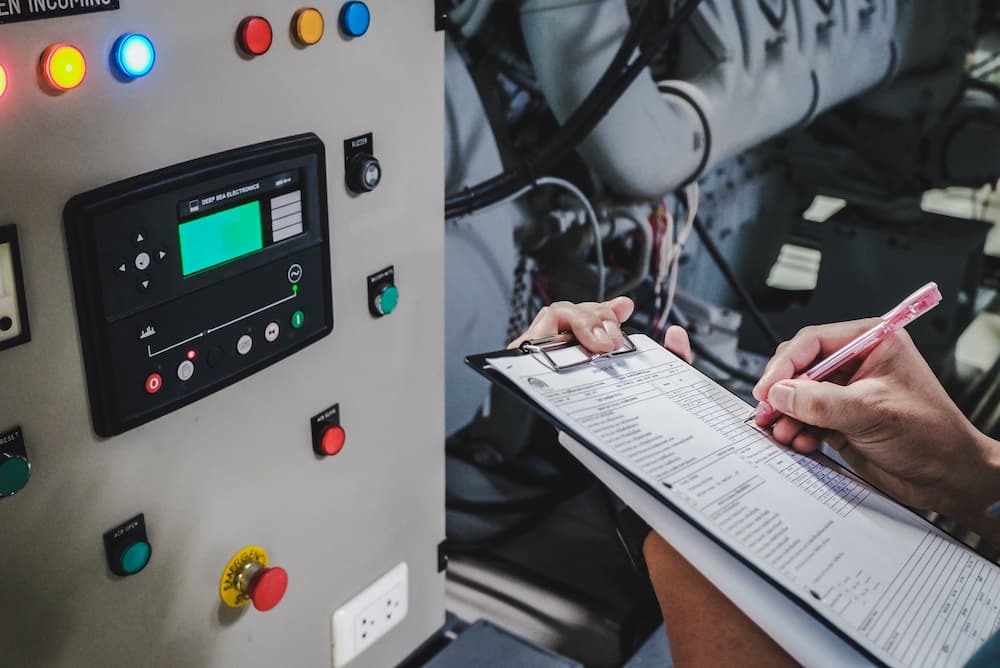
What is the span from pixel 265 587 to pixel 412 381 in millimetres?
321

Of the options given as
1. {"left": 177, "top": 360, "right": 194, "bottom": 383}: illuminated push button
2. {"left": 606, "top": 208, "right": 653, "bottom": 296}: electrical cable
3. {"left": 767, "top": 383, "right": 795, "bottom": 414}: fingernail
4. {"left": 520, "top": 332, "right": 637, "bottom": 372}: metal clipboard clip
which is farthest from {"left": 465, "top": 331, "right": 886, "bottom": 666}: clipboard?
{"left": 606, "top": 208, "right": 653, "bottom": 296}: electrical cable

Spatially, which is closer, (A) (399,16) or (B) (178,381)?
(B) (178,381)

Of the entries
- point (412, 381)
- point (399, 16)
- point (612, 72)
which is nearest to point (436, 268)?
point (412, 381)

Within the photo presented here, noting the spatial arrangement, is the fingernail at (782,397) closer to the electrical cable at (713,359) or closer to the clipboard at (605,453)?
the clipboard at (605,453)

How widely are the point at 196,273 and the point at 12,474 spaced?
9.0 inches

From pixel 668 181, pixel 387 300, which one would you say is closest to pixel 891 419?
pixel 387 300

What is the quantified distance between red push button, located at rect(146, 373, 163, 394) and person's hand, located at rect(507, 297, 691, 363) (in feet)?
1.24

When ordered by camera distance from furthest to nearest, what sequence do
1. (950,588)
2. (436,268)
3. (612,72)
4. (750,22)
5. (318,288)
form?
1. (750,22)
2. (612,72)
3. (436,268)
4. (318,288)
5. (950,588)

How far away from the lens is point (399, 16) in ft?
3.24

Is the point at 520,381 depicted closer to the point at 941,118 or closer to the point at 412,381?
the point at 412,381

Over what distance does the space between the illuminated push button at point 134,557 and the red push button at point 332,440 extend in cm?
24

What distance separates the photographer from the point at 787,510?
804mm

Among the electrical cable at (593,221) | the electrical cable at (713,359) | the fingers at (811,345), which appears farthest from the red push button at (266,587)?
the electrical cable at (713,359)

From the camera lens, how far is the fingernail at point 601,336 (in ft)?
3.27
